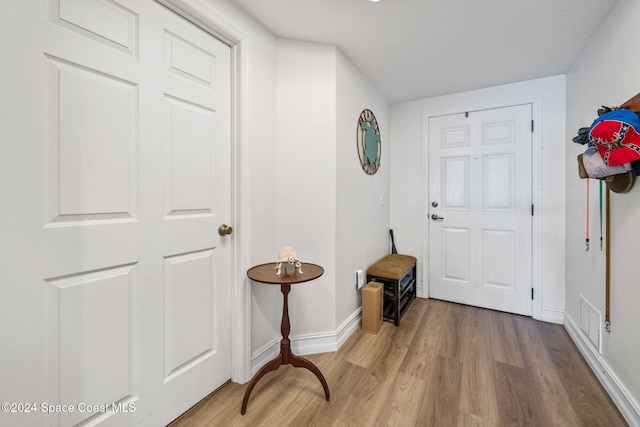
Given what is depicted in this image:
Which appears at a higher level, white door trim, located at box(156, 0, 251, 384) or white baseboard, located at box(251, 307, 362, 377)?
white door trim, located at box(156, 0, 251, 384)

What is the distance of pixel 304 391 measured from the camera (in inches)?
61.3

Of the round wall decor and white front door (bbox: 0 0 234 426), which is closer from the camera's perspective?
white front door (bbox: 0 0 234 426)

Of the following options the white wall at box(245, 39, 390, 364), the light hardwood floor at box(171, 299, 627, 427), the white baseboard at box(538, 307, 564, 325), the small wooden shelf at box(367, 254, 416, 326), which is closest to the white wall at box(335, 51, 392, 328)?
the white wall at box(245, 39, 390, 364)

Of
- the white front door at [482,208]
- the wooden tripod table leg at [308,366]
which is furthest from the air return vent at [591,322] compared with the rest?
the wooden tripod table leg at [308,366]

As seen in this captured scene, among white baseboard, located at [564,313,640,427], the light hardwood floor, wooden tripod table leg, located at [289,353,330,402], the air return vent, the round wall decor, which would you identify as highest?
the round wall decor

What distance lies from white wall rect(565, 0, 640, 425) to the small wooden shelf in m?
1.28

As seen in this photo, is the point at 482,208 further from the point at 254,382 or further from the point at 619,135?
the point at 254,382

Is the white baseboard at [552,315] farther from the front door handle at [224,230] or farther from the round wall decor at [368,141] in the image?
the front door handle at [224,230]

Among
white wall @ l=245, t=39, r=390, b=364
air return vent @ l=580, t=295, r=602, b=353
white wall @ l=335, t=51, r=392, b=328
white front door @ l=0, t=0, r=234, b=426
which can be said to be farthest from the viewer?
white wall @ l=335, t=51, r=392, b=328

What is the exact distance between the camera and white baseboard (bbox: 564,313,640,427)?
1305mm

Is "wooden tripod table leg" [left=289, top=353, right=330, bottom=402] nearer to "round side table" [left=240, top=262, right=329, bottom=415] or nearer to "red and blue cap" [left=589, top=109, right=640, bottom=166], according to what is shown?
"round side table" [left=240, top=262, right=329, bottom=415]

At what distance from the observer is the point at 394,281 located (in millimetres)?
2396

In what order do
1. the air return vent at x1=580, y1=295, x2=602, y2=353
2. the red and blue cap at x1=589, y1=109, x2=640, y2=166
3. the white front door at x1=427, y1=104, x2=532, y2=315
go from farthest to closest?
1. the white front door at x1=427, y1=104, x2=532, y2=315
2. the air return vent at x1=580, y1=295, x2=602, y2=353
3. the red and blue cap at x1=589, y1=109, x2=640, y2=166

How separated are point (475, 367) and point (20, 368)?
2.30 m
